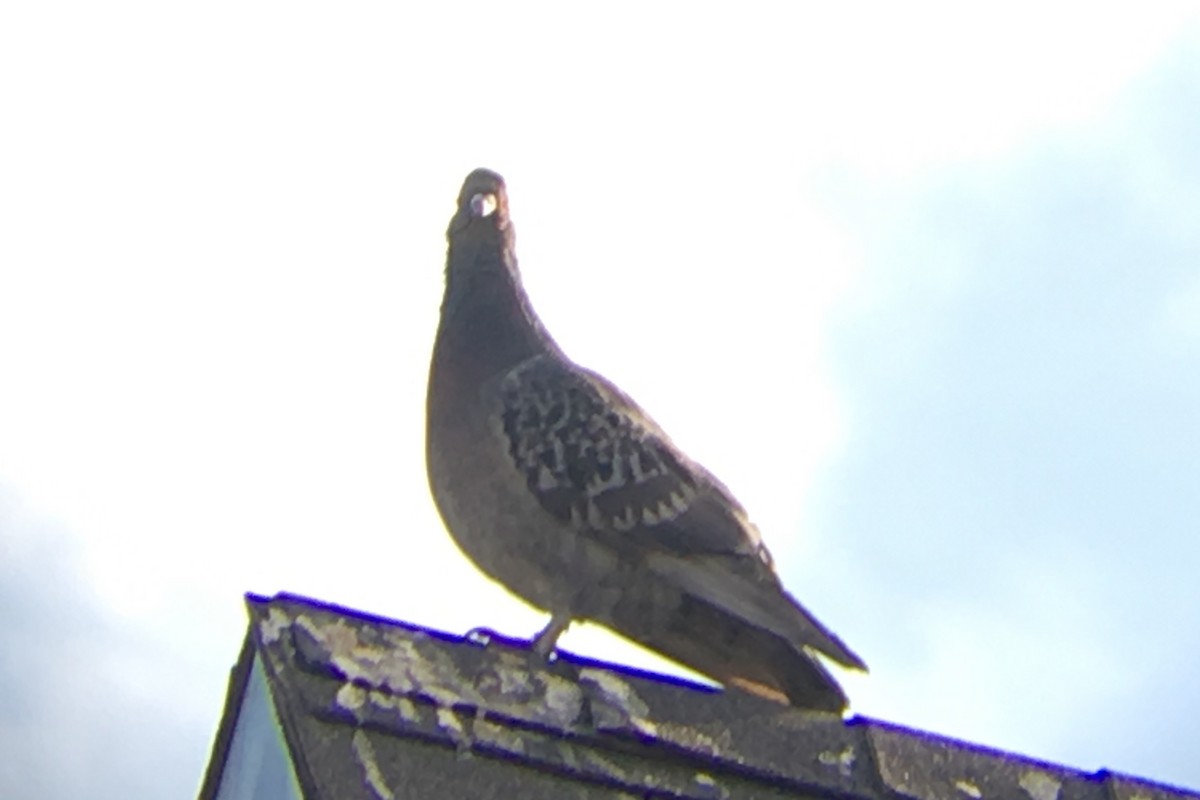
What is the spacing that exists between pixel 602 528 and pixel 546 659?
1107 mm

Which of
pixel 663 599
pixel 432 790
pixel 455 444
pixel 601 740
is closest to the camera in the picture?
pixel 432 790

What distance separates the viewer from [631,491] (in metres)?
4.62

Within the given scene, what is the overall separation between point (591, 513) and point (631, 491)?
12cm

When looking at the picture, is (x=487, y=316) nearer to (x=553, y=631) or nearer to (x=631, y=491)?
(x=631, y=491)

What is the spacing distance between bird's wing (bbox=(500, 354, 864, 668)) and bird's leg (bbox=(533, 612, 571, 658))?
22cm

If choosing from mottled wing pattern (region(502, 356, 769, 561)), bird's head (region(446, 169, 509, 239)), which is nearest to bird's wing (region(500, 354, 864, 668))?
mottled wing pattern (region(502, 356, 769, 561))

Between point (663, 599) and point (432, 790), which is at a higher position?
point (663, 599)

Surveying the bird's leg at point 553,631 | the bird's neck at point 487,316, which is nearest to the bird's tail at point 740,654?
the bird's leg at point 553,631

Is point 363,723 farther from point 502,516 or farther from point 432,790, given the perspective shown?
point 502,516

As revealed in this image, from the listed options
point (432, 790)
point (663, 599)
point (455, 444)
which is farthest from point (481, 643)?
point (455, 444)

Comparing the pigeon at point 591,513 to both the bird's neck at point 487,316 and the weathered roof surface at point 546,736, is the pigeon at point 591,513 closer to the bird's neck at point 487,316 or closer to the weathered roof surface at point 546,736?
the bird's neck at point 487,316

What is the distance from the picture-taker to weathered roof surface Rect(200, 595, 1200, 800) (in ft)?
9.59

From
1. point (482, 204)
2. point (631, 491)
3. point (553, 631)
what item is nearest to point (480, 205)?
point (482, 204)

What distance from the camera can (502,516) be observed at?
15.1 ft
